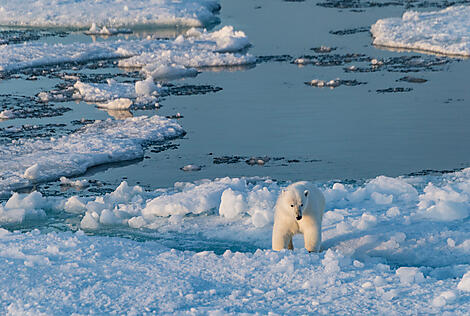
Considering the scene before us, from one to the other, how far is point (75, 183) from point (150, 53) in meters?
9.14

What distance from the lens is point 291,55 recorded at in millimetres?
18328

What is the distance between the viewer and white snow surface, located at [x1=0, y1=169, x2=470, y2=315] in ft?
18.1

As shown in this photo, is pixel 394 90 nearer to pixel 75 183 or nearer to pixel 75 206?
pixel 75 183

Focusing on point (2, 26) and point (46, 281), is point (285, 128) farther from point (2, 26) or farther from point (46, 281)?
point (2, 26)

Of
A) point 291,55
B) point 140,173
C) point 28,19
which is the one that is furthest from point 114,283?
point 28,19

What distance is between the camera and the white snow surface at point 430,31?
18.2 metres

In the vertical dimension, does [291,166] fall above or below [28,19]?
below

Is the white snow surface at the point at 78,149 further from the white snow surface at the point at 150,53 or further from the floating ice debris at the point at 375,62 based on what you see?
the floating ice debris at the point at 375,62

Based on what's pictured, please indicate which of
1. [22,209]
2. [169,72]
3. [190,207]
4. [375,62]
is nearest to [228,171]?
[190,207]

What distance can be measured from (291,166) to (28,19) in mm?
16983

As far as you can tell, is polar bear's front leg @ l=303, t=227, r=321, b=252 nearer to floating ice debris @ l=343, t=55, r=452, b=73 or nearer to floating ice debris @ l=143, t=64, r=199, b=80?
floating ice debris @ l=343, t=55, r=452, b=73

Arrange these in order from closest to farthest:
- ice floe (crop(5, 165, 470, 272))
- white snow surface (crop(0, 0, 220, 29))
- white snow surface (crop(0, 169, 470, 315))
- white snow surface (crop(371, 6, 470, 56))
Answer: white snow surface (crop(0, 169, 470, 315)) < ice floe (crop(5, 165, 470, 272)) < white snow surface (crop(371, 6, 470, 56)) < white snow surface (crop(0, 0, 220, 29))

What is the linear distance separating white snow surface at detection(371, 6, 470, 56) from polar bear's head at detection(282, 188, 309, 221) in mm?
12582

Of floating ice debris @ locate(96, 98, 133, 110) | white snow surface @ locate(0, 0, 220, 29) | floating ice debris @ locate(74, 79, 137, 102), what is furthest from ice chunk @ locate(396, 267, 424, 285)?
white snow surface @ locate(0, 0, 220, 29)
